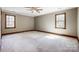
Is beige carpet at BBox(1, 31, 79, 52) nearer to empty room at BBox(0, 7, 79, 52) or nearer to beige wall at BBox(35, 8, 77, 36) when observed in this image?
empty room at BBox(0, 7, 79, 52)

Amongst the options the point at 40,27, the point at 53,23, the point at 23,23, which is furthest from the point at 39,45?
the point at 40,27

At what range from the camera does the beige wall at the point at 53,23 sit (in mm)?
4123

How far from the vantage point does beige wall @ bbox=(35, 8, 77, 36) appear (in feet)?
13.5

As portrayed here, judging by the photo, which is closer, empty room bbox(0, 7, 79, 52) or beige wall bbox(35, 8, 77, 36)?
empty room bbox(0, 7, 79, 52)

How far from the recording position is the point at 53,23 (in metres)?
5.79

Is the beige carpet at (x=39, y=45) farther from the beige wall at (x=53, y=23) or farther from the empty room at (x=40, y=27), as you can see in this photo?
the beige wall at (x=53, y=23)

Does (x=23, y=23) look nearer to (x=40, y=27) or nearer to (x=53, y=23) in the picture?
(x=40, y=27)

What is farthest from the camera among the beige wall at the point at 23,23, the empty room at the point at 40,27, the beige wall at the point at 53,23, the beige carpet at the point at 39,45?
the beige wall at the point at 23,23

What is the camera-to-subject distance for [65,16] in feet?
15.1

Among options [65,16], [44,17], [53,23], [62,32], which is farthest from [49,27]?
[65,16]

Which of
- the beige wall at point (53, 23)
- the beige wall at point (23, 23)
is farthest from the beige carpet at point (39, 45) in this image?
the beige wall at point (23, 23)

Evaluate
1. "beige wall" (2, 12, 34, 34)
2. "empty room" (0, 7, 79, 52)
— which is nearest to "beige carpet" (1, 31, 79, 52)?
"empty room" (0, 7, 79, 52)
